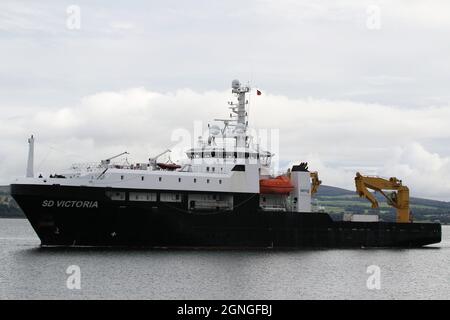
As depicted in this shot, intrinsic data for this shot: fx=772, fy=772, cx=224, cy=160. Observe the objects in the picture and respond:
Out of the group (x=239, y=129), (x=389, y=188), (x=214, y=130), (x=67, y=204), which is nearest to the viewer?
(x=67, y=204)

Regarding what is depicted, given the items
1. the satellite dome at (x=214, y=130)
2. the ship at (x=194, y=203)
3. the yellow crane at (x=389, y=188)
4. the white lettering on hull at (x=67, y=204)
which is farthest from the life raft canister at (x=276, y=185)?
the white lettering on hull at (x=67, y=204)

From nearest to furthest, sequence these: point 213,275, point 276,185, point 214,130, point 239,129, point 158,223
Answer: point 213,275 → point 158,223 → point 276,185 → point 214,130 → point 239,129

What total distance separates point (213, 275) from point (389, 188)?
A: 965 inches

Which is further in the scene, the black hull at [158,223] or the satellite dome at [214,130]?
the satellite dome at [214,130]

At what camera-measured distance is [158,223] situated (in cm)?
4775

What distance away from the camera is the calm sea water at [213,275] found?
3412cm

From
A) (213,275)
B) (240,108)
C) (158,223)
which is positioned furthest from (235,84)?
(213,275)

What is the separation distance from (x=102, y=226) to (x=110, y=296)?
568 inches

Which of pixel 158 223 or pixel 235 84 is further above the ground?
pixel 235 84

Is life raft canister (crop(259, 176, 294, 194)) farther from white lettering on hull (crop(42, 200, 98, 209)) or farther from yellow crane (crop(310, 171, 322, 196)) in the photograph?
white lettering on hull (crop(42, 200, 98, 209))

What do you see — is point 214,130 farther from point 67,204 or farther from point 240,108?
point 67,204

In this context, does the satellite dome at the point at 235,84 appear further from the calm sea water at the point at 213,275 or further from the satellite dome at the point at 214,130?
the calm sea water at the point at 213,275

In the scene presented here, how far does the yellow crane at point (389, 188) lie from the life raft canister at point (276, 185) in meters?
8.16
